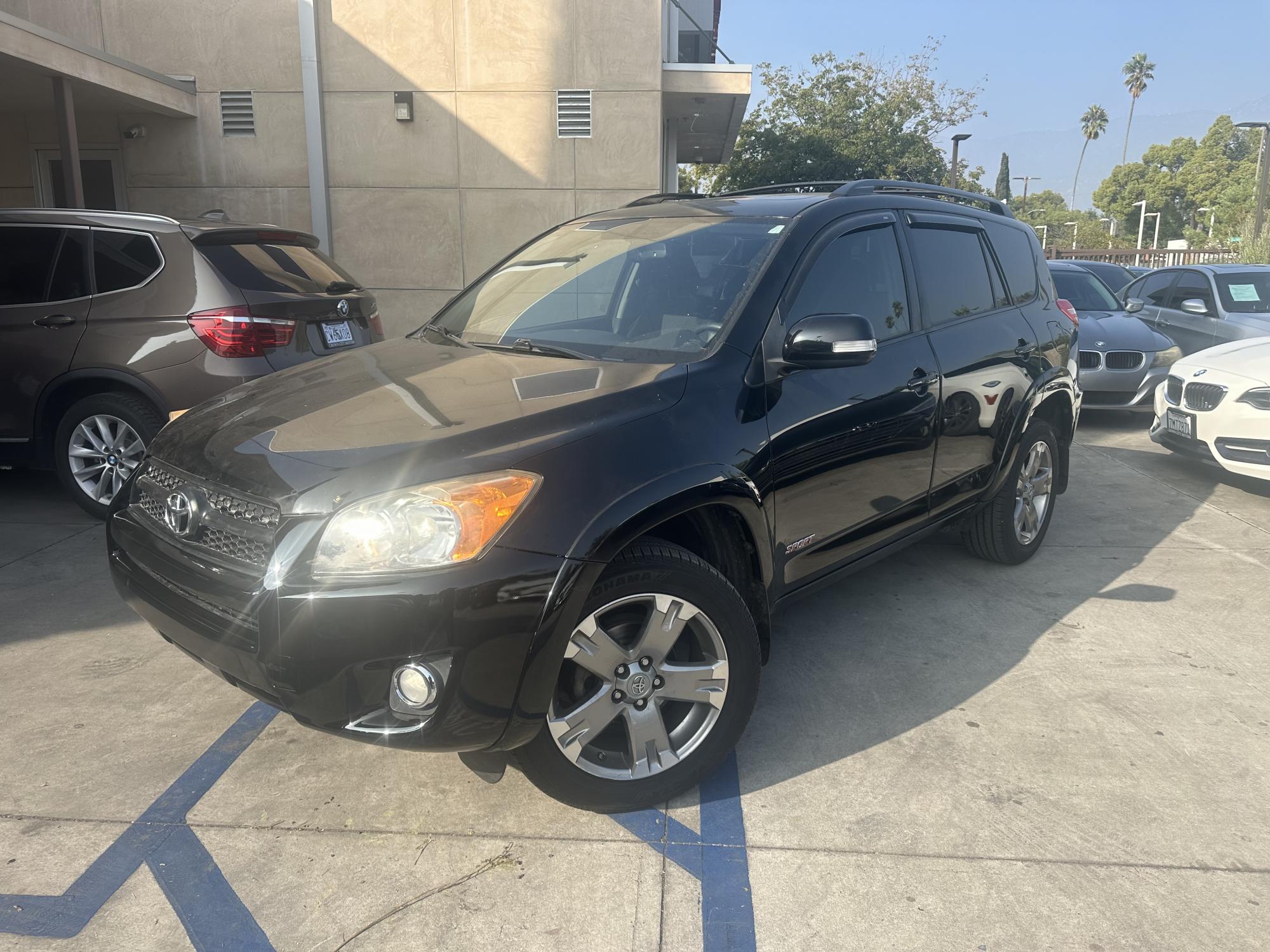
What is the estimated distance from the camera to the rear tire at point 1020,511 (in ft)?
16.2

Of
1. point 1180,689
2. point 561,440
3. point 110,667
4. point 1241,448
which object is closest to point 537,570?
point 561,440

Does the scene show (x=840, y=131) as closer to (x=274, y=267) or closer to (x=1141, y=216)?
(x=274, y=267)

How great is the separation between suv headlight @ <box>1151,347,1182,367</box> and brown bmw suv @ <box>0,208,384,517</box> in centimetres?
806

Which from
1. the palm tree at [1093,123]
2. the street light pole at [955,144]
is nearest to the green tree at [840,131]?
the street light pole at [955,144]

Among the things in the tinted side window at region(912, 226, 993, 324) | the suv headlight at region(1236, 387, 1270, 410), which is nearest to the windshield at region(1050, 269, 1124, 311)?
the suv headlight at region(1236, 387, 1270, 410)

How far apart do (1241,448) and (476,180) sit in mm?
8923

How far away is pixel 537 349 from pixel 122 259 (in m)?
3.44

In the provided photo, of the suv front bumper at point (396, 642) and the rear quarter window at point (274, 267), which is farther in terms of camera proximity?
the rear quarter window at point (274, 267)

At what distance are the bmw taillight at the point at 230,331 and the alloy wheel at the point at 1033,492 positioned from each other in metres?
4.20

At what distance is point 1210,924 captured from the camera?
2439 mm

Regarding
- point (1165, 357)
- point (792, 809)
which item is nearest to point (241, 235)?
point (792, 809)

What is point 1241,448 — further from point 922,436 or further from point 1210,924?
point 1210,924

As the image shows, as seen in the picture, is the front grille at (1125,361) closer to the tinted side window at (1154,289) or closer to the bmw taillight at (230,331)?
the tinted side window at (1154,289)

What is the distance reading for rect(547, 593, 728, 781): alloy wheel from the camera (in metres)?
2.71
